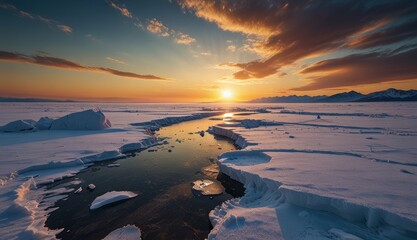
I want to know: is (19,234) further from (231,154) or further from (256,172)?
(231,154)

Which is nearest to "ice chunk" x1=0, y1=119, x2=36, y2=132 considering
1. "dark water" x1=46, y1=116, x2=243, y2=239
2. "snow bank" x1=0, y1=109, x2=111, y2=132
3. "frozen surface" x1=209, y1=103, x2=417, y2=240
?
"snow bank" x1=0, y1=109, x2=111, y2=132

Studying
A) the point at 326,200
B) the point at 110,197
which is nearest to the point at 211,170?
the point at 110,197

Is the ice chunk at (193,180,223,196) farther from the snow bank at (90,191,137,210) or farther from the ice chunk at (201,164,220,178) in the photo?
the snow bank at (90,191,137,210)

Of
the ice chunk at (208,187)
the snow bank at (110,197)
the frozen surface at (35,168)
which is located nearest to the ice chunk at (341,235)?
the ice chunk at (208,187)

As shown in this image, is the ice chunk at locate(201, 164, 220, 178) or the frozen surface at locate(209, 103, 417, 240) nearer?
the frozen surface at locate(209, 103, 417, 240)

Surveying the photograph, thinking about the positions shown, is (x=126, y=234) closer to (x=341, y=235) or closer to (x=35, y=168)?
(x=341, y=235)

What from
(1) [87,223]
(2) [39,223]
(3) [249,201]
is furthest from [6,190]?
(3) [249,201]
